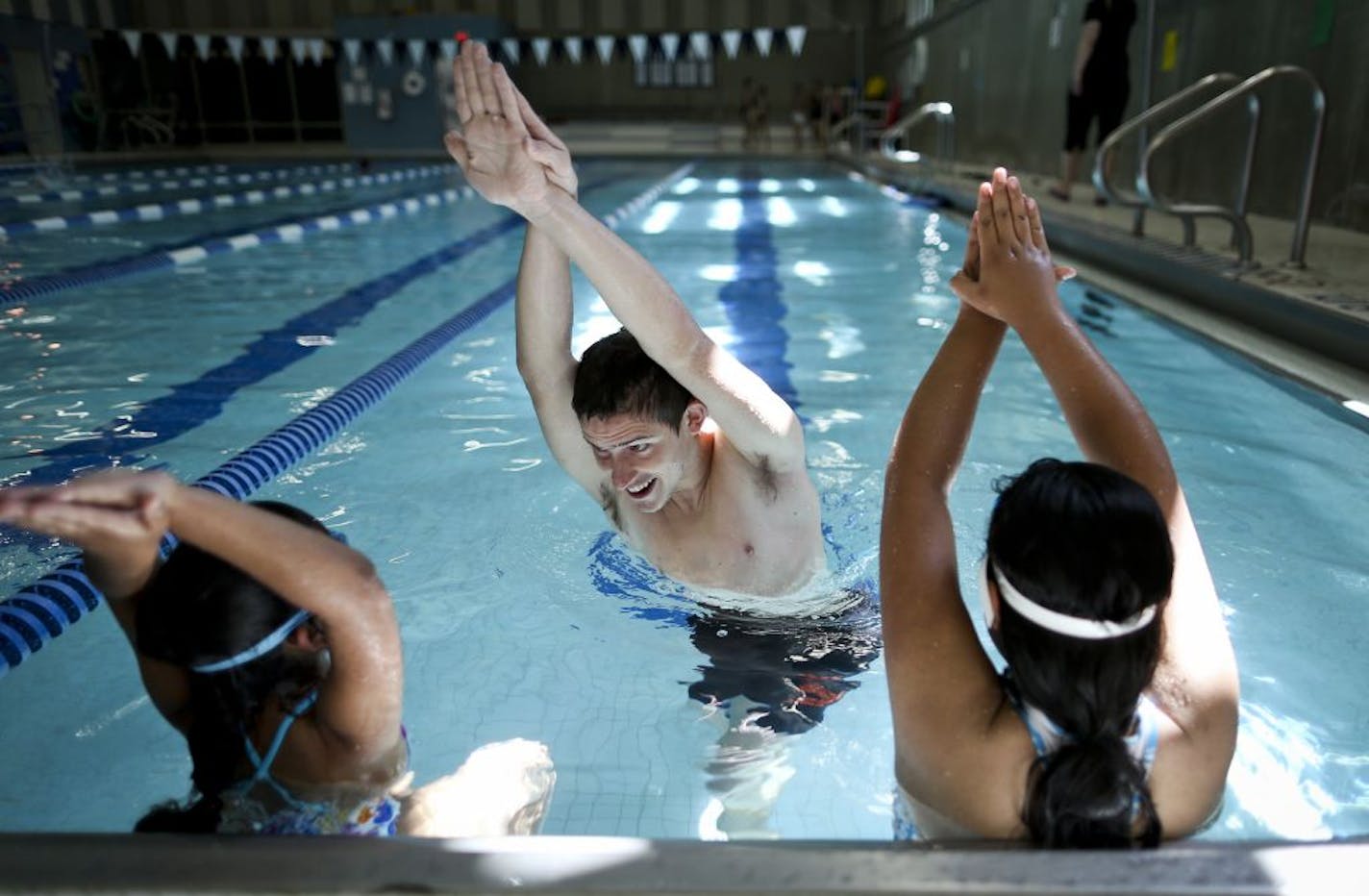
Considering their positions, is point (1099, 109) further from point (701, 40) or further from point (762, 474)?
point (701, 40)

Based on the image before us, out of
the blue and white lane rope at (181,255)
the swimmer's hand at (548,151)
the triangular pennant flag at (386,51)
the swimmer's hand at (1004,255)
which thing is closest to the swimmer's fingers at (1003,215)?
the swimmer's hand at (1004,255)

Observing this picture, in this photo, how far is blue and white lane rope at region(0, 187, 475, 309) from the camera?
639cm

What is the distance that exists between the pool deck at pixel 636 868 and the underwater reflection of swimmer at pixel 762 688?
956 millimetres

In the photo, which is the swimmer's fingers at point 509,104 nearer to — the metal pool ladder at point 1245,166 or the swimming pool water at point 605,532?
the swimming pool water at point 605,532

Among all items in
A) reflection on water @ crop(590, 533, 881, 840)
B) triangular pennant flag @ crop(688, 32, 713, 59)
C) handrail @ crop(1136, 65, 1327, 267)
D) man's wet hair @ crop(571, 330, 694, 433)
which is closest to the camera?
man's wet hair @ crop(571, 330, 694, 433)

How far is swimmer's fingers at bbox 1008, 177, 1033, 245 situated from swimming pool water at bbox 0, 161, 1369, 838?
1.07 m

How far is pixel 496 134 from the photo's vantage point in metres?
1.75

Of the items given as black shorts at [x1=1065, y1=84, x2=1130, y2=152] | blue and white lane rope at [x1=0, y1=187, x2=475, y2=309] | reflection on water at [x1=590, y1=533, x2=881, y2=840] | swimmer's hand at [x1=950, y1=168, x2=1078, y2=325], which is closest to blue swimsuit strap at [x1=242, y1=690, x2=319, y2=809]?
reflection on water at [x1=590, y1=533, x2=881, y2=840]

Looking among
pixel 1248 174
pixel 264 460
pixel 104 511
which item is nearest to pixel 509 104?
pixel 104 511

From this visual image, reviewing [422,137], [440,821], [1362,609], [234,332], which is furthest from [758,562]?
[422,137]

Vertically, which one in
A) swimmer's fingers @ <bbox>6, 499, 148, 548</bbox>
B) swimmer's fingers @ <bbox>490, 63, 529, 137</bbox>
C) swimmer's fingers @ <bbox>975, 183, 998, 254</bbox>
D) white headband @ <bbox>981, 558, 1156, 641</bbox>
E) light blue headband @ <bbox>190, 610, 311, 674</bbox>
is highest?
swimmer's fingers @ <bbox>490, 63, 529, 137</bbox>

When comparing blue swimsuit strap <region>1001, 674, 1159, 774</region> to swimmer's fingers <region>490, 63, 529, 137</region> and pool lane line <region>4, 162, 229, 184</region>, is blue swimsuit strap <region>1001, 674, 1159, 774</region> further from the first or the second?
pool lane line <region>4, 162, 229, 184</region>

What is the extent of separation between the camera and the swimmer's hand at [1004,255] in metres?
1.72

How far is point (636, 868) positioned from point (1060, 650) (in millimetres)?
545
